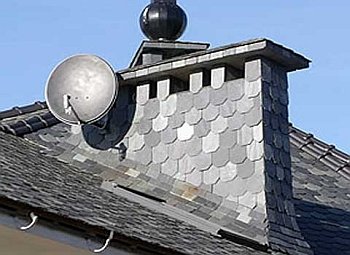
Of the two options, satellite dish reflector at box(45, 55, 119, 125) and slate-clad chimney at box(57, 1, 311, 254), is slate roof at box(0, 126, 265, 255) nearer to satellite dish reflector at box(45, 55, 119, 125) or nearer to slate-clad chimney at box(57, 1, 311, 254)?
satellite dish reflector at box(45, 55, 119, 125)

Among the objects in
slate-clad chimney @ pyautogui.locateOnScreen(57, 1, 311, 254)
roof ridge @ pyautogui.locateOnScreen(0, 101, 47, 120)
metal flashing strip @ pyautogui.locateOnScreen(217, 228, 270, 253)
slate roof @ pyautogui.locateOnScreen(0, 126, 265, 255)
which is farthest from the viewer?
roof ridge @ pyautogui.locateOnScreen(0, 101, 47, 120)

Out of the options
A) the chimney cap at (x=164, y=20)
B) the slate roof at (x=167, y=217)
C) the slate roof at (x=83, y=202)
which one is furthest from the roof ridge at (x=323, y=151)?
the slate roof at (x=83, y=202)

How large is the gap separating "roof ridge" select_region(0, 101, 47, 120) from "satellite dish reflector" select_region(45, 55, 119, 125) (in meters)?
1.50

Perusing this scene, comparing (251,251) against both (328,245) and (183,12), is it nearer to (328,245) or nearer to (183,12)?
(328,245)

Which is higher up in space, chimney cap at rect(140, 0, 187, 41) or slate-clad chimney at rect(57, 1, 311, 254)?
chimney cap at rect(140, 0, 187, 41)

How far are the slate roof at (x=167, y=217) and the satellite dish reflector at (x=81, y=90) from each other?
0.46m

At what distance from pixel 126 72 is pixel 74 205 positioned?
3301 mm

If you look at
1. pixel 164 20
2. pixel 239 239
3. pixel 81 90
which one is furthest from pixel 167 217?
pixel 164 20

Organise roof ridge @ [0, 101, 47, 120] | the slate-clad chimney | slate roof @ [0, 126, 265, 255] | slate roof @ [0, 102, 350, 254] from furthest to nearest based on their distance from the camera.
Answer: roof ridge @ [0, 101, 47, 120], the slate-clad chimney, slate roof @ [0, 102, 350, 254], slate roof @ [0, 126, 265, 255]

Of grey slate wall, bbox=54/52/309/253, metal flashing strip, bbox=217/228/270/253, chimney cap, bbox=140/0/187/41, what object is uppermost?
chimney cap, bbox=140/0/187/41

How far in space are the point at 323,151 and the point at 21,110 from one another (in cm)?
361

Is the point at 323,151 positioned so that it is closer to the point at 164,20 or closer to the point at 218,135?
the point at 164,20

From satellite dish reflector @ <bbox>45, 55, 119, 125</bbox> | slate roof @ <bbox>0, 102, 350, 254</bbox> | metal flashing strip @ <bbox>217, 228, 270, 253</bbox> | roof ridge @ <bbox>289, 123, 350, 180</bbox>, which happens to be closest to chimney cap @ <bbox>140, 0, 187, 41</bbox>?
slate roof @ <bbox>0, 102, 350, 254</bbox>

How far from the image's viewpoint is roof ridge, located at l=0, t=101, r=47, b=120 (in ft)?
41.4
